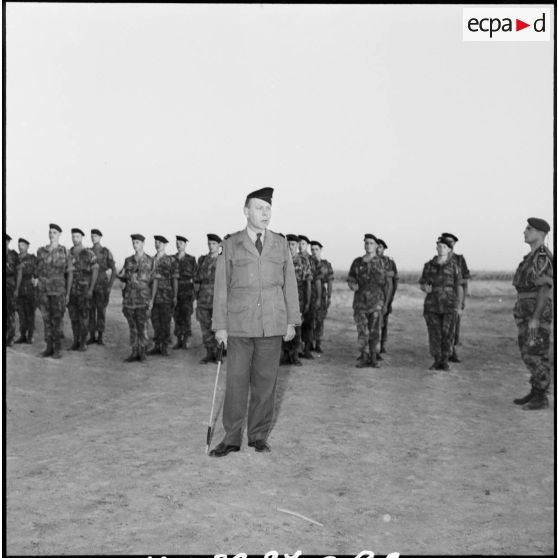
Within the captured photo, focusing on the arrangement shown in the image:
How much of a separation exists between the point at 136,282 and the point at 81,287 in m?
1.60

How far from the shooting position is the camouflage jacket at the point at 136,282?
10.7 metres

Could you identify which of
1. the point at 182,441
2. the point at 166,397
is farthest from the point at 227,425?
the point at 166,397

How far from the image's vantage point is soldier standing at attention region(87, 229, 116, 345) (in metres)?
12.2

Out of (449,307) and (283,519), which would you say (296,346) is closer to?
(449,307)

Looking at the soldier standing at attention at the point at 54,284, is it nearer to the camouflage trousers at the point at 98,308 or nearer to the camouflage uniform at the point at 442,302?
the camouflage trousers at the point at 98,308

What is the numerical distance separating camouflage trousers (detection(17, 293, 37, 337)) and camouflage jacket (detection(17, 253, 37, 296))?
0.08m

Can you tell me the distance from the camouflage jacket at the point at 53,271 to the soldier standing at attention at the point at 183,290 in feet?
6.97

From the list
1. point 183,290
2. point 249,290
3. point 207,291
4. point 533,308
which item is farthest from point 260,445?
point 183,290

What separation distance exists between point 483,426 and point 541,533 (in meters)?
2.74

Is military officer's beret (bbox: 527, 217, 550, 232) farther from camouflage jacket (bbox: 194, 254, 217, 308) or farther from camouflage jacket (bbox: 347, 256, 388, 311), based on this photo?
camouflage jacket (bbox: 194, 254, 217, 308)

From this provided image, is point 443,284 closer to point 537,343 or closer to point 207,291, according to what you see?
point 537,343

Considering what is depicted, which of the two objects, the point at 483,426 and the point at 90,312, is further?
the point at 90,312

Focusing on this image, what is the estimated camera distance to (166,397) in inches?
308

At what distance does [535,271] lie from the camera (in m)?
7.02
